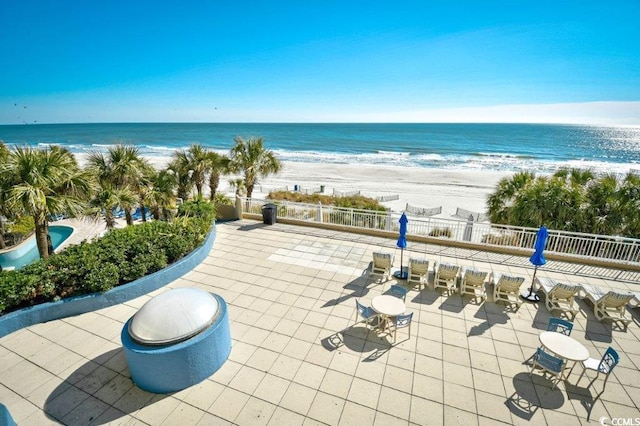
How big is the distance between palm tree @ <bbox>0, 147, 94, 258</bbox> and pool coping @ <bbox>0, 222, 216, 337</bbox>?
194cm

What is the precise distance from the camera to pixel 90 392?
451 centimetres

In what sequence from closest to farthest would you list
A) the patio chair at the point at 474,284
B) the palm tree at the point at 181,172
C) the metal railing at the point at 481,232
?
the patio chair at the point at 474,284 → the metal railing at the point at 481,232 → the palm tree at the point at 181,172

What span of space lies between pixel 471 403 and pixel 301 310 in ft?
11.2

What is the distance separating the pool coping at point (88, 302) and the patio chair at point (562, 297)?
343 inches

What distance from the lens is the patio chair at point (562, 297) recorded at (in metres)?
6.43

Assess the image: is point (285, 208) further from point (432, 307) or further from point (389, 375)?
point (389, 375)

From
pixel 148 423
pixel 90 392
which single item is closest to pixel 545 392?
pixel 148 423

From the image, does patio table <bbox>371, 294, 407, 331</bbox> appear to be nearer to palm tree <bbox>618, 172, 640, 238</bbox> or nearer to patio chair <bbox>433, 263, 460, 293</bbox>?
patio chair <bbox>433, 263, 460, 293</bbox>

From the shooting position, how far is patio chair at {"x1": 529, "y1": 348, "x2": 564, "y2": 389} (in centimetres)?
455

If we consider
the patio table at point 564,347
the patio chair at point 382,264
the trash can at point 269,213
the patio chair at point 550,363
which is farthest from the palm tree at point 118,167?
the patio table at point 564,347

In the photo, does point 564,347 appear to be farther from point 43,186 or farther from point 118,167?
point 118,167

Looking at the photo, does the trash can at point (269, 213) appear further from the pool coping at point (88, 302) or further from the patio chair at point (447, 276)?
the patio chair at point (447, 276)

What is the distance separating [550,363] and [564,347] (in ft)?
1.63

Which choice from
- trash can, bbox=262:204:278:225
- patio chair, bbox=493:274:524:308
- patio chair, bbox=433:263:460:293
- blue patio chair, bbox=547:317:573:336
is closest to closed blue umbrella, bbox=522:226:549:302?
patio chair, bbox=493:274:524:308
